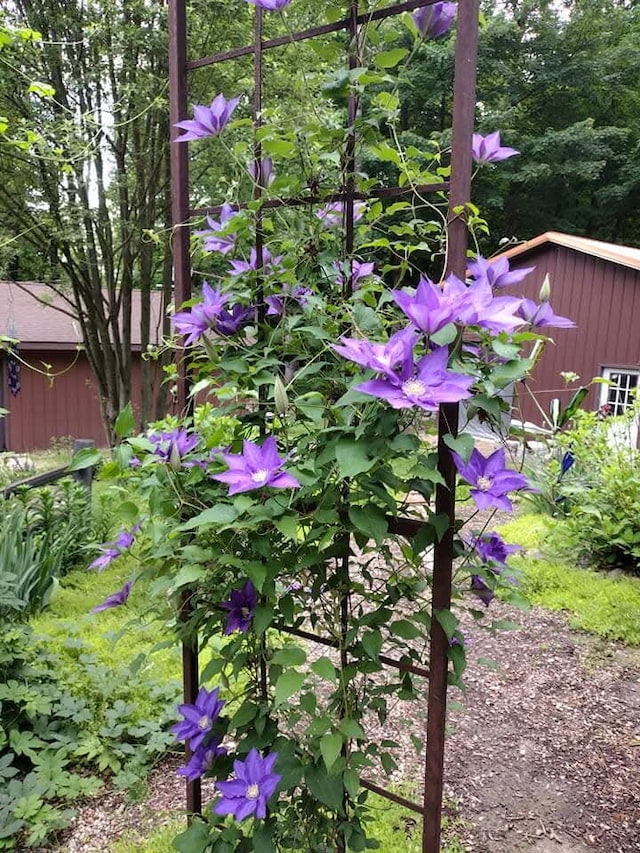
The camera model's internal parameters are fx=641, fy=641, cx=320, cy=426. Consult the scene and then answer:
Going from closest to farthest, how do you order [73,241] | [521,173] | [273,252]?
[273,252] < [73,241] < [521,173]

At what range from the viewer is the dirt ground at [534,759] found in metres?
1.72

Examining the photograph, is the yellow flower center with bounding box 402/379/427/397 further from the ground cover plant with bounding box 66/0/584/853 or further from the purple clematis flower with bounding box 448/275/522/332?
the purple clematis flower with bounding box 448/275/522/332

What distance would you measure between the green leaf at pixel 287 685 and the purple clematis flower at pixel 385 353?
492mm

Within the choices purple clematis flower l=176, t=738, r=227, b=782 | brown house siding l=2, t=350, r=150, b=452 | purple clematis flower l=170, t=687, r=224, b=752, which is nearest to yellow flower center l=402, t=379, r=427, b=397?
purple clematis flower l=170, t=687, r=224, b=752

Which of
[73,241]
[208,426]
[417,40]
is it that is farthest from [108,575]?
[73,241]

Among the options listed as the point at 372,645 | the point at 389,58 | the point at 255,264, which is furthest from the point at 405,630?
the point at 389,58

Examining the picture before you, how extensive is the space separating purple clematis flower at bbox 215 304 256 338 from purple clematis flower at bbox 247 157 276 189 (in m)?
0.23

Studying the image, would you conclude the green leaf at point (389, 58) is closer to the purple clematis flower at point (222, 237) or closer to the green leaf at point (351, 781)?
the purple clematis flower at point (222, 237)

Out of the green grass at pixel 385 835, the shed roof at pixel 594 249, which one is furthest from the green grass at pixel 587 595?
the shed roof at pixel 594 249

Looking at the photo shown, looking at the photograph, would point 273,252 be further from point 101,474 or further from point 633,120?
point 633,120

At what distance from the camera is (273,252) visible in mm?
1212

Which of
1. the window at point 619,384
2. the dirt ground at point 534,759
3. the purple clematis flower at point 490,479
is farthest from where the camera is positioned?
the window at point 619,384

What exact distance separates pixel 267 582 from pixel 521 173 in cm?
1508

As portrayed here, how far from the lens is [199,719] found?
1209 millimetres
